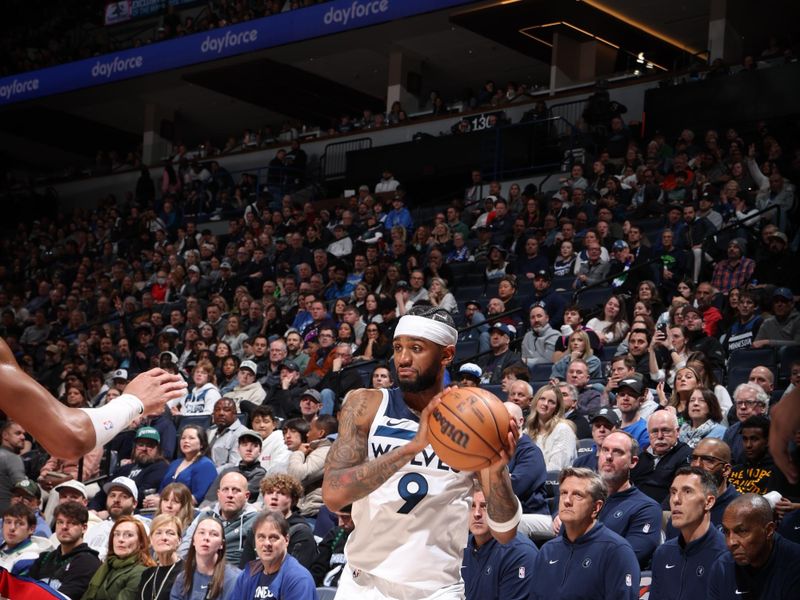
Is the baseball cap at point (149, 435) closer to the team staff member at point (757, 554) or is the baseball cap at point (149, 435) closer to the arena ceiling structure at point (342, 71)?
the team staff member at point (757, 554)

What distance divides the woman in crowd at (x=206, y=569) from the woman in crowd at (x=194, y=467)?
8.05 ft

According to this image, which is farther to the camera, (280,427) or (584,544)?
(280,427)

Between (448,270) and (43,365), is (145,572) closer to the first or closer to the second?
(448,270)

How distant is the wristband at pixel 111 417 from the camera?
4.35 meters

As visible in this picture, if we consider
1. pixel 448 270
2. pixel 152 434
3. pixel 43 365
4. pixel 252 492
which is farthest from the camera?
pixel 43 365

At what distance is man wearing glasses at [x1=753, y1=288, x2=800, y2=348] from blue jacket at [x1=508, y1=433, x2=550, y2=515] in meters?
3.89

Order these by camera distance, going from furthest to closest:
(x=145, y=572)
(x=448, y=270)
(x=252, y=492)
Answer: (x=448, y=270), (x=252, y=492), (x=145, y=572)

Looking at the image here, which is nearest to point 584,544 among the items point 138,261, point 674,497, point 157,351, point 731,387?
point 674,497

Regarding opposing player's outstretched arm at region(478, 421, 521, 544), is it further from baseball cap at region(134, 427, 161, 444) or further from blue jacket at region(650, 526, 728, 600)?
baseball cap at region(134, 427, 161, 444)

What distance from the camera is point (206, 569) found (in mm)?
8219

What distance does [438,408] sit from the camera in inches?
176

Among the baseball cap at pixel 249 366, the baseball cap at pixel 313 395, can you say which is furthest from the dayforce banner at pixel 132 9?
the baseball cap at pixel 313 395

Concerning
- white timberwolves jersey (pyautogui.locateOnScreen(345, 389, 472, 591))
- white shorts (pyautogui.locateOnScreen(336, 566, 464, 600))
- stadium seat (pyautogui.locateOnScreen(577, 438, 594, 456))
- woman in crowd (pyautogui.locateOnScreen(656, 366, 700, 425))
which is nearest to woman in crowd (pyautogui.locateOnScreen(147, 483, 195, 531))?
stadium seat (pyautogui.locateOnScreen(577, 438, 594, 456))

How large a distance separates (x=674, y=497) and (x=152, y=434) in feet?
22.0
